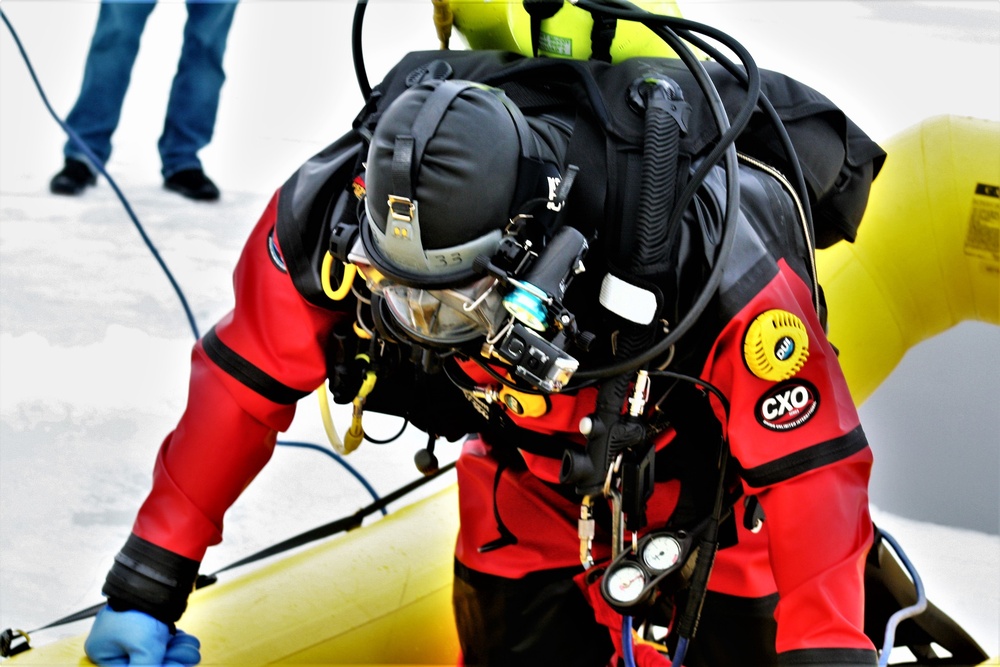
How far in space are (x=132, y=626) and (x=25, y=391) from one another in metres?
0.99

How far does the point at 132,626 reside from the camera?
1416 millimetres

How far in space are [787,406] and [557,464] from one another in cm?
33

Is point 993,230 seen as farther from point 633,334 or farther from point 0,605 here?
point 0,605

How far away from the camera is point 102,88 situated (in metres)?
2.55

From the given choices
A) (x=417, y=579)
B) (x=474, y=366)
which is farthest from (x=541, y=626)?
(x=474, y=366)

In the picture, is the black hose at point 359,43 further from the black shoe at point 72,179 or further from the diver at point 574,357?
the black shoe at point 72,179

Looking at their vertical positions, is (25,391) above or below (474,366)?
below

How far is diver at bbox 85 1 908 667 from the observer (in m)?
1.07

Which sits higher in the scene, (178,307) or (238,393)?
(238,393)

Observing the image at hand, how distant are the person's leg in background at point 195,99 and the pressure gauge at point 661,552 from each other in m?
1.66

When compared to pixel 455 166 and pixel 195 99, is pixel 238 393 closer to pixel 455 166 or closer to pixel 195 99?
pixel 455 166

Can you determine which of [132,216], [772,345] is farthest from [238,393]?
[132,216]

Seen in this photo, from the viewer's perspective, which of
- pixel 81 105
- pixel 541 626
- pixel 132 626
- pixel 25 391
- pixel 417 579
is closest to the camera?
pixel 132 626

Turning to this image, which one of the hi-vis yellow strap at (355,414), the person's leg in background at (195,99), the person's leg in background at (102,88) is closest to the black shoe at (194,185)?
the person's leg in background at (195,99)
